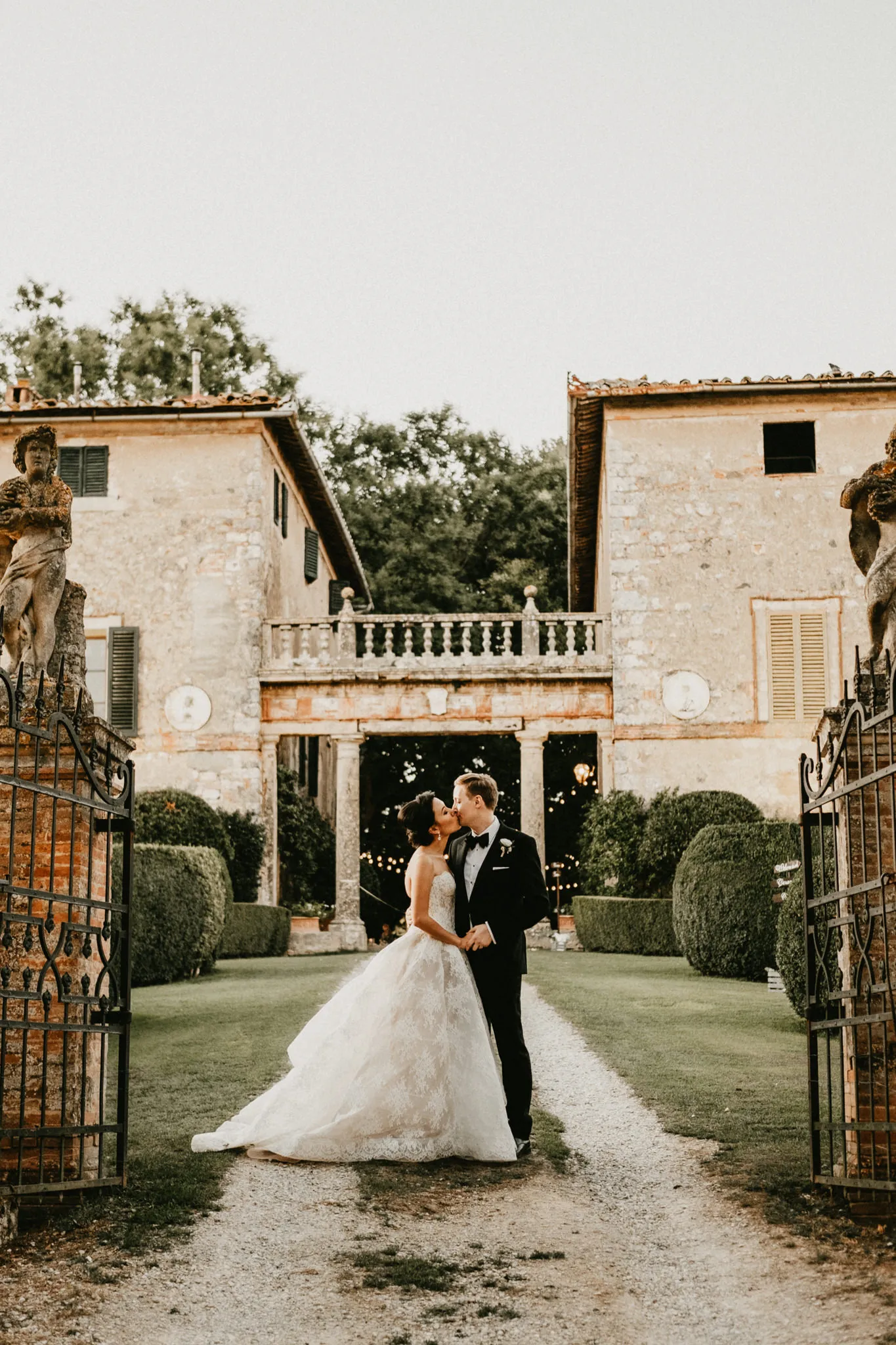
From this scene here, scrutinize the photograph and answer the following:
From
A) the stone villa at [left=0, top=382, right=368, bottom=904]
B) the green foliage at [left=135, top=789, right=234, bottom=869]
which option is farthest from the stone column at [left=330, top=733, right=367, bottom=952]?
the green foliage at [left=135, top=789, right=234, bottom=869]

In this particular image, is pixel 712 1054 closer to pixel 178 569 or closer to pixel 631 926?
pixel 631 926

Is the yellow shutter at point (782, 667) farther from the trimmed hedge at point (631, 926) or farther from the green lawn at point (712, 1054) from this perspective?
the green lawn at point (712, 1054)

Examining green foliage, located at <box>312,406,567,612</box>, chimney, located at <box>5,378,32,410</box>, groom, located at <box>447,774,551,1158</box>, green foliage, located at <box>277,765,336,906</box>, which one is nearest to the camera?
groom, located at <box>447,774,551,1158</box>

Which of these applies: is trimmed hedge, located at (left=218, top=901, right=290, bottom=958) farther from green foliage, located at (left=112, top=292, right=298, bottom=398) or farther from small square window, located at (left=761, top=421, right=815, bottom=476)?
green foliage, located at (left=112, top=292, right=298, bottom=398)

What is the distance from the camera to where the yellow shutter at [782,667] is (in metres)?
22.0

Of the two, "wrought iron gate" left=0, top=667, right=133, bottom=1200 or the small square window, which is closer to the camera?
"wrought iron gate" left=0, top=667, right=133, bottom=1200

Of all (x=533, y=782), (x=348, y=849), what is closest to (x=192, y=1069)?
(x=348, y=849)

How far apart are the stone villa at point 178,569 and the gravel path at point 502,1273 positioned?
16726 mm

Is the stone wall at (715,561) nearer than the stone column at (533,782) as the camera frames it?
Yes

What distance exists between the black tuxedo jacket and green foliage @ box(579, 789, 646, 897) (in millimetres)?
14400

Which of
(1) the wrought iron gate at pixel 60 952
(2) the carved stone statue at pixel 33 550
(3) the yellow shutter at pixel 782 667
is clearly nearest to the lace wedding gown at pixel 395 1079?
(1) the wrought iron gate at pixel 60 952

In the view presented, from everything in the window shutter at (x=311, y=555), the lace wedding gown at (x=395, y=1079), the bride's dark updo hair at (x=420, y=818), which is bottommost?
the lace wedding gown at (x=395, y=1079)

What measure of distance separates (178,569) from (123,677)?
193cm

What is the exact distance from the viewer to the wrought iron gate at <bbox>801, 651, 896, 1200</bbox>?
216 inches
